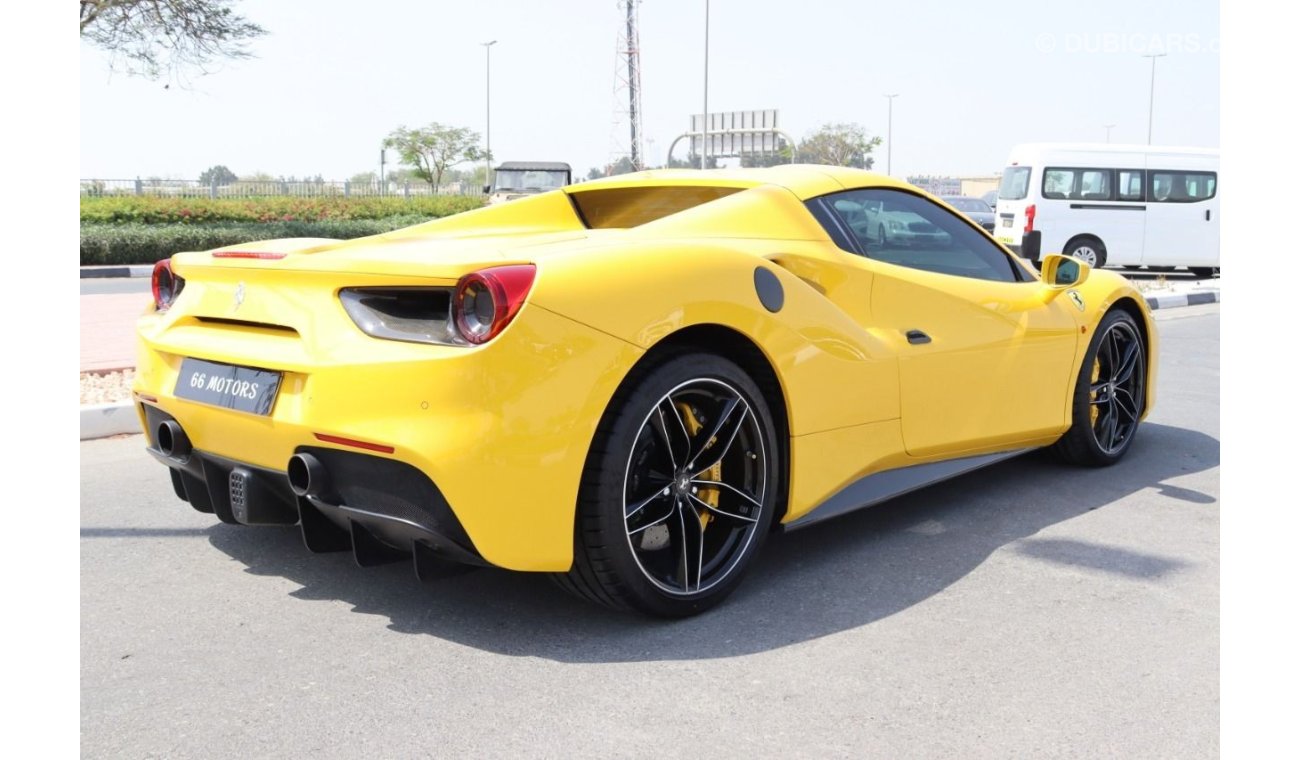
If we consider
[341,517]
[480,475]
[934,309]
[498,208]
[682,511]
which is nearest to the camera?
[480,475]

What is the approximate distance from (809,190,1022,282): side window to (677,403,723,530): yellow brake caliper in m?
0.97

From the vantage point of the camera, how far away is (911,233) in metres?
4.19

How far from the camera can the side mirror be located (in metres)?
4.64

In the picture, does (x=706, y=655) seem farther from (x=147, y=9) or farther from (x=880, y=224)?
(x=147, y=9)

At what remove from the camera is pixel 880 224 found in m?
4.08

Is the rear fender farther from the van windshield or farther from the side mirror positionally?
the van windshield

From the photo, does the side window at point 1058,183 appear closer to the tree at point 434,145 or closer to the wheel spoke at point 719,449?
the wheel spoke at point 719,449

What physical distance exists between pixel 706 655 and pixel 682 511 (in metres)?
0.42

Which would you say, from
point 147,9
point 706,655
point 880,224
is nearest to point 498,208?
point 880,224

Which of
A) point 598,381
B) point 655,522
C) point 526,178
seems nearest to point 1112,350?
point 655,522

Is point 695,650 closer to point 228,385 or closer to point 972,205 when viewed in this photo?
point 228,385

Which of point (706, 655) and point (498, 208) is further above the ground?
point (498, 208)

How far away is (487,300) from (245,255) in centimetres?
96

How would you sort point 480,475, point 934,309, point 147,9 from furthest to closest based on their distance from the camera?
1. point 147,9
2. point 934,309
3. point 480,475
